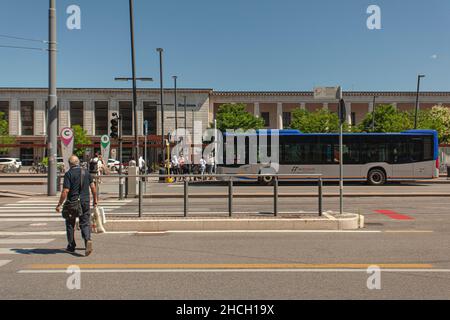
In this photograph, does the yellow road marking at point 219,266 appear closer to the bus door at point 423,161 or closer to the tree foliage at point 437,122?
the bus door at point 423,161

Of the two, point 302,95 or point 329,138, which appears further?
point 302,95

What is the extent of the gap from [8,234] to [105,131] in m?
65.5

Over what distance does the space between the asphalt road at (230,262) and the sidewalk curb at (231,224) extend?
0.48 metres

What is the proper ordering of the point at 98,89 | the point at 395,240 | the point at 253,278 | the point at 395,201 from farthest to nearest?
the point at 98,89
the point at 395,201
the point at 395,240
the point at 253,278

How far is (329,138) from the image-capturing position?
82.4 feet

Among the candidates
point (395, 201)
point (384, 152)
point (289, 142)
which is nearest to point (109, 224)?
point (395, 201)

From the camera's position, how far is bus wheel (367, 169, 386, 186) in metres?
25.1

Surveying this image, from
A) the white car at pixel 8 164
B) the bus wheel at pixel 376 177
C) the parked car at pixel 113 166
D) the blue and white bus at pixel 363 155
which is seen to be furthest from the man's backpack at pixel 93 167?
the white car at pixel 8 164

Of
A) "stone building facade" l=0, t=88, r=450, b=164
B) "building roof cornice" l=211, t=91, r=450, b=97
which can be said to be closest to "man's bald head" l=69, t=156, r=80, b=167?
"stone building facade" l=0, t=88, r=450, b=164

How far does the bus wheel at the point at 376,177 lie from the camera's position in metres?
25.1

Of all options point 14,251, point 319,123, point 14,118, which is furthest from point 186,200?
point 14,118

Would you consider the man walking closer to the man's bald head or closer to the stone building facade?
the man's bald head

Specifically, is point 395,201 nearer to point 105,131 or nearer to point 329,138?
point 329,138

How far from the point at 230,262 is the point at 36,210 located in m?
9.34
